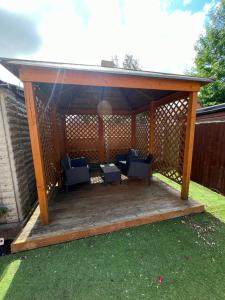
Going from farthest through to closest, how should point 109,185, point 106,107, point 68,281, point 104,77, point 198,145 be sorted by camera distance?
1. point 106,107
2. point 198,145
3. point 109,185
4. point 104,77
5. point 68,281

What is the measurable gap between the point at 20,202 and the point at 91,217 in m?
1.19

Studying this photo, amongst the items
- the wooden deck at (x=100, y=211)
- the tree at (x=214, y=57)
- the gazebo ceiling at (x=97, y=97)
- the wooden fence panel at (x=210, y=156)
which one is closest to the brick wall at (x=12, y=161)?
the wooden deck at (x=100, y=211)

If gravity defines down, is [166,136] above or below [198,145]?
above

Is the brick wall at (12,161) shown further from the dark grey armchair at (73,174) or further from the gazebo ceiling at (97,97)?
the gazebo ceiling at (97,97)

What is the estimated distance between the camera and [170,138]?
160 inches

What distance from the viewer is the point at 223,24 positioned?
10.8m

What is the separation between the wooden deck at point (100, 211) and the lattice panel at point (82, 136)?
2.13m

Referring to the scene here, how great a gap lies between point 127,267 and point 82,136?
444 cm

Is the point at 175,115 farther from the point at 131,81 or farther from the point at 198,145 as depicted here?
the point at 131,81

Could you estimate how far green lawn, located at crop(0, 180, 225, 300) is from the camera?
1551 mm

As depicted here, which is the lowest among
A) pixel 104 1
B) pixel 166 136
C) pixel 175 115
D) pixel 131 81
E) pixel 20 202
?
pixel 20 202

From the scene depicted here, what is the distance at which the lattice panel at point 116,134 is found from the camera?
18.9 feet

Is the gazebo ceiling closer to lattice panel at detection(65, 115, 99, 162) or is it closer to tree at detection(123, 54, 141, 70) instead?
lattice panel at detection(65, 115, 99, 162)

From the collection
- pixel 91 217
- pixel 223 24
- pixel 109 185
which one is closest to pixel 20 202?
pixel 91 217
